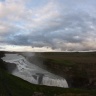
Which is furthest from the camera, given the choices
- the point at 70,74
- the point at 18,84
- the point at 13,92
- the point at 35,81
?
the point at 70,74

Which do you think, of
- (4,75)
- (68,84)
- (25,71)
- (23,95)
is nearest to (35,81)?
(25,71)

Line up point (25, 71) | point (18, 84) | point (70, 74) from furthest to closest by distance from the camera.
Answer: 1. point (70, 74)
2. point (25, 71)
3. point (18, 84)

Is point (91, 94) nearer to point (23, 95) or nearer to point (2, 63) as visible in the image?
point (23, 95)

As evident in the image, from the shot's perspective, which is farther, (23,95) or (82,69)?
(82,69)

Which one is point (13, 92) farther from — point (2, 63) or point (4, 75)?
point (2, 63)

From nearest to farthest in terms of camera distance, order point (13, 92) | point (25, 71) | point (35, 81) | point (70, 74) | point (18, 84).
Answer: point (13, 92) < point (18, 84) < point (35, 81) < point (25, 71) < point (70, 74)

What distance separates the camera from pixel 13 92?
47625 millimetres

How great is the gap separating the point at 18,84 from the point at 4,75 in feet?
11.5

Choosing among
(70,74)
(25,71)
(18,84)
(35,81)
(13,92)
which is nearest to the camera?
(13,92)

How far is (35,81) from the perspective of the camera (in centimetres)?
6944

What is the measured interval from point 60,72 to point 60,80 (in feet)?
36.1

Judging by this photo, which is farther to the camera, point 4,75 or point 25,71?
point 25,71

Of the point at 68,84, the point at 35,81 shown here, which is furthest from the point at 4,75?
the point at 68,84

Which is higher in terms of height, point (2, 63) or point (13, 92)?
point (2, 63)
